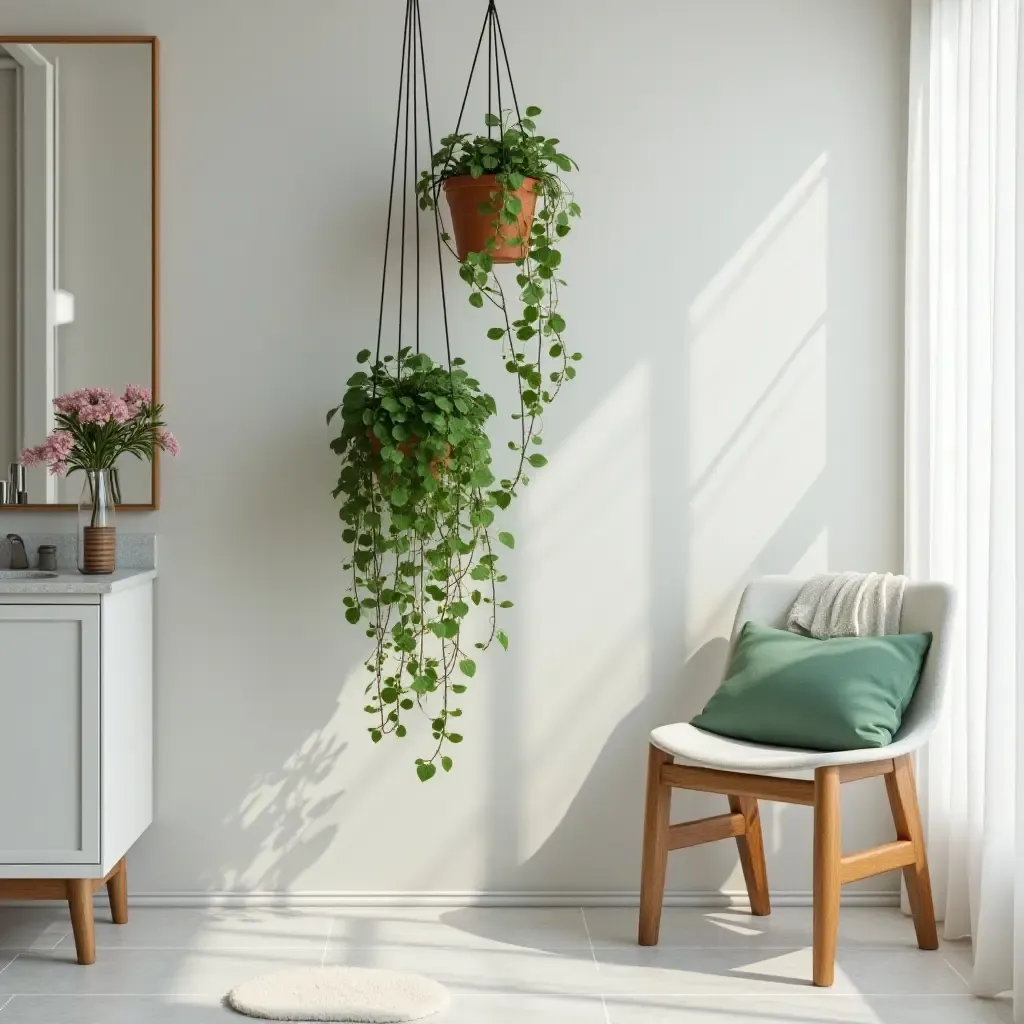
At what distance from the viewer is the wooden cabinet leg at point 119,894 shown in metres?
2.93

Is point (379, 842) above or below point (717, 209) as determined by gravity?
below

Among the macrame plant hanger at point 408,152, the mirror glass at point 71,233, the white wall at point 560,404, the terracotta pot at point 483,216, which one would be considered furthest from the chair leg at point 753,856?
the mirror glass at point 71,233

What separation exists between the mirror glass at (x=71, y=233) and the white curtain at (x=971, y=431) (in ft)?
6.38

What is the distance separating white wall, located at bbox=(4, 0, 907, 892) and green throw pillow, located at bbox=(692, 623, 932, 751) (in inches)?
13.0

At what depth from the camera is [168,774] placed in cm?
308

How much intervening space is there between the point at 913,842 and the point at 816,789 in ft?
1.31

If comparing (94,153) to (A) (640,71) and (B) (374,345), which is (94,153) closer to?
(B) (374,345)

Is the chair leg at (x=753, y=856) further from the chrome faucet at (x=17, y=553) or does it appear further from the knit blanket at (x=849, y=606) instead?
the chrome faucet at (x=17, y=553)

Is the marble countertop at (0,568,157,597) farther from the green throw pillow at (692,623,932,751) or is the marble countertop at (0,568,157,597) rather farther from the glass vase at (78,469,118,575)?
the green throw pillow at (692,623,932,751)

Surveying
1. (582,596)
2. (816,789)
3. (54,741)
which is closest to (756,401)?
(582,596)

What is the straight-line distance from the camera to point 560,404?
3.11 metres

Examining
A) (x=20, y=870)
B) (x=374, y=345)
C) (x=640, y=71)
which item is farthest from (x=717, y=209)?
(x=20, y=870)

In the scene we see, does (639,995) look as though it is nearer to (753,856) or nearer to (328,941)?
(753,856)

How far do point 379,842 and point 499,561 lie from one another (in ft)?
2.58
